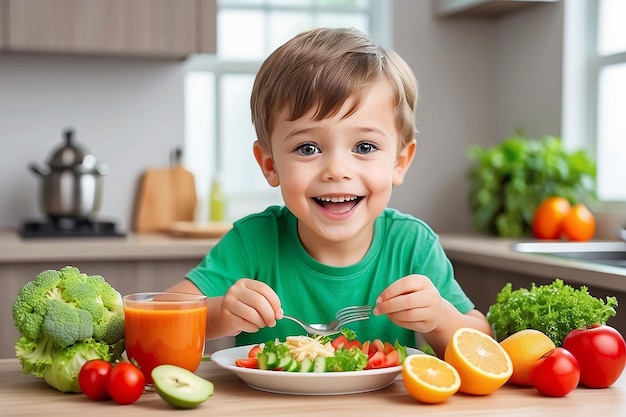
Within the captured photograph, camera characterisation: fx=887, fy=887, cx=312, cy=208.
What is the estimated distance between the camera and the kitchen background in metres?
3.50

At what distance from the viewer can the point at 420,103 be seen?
3.91 meters

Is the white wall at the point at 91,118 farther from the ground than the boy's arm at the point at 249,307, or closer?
farther from the ground

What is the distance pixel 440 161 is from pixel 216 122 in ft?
3.30

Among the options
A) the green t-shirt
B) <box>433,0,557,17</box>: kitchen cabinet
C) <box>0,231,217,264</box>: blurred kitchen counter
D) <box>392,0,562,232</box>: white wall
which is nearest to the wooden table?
the green t-shirt

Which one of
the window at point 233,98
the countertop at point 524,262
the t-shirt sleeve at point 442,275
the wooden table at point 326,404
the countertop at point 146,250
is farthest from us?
the window at point 233,98

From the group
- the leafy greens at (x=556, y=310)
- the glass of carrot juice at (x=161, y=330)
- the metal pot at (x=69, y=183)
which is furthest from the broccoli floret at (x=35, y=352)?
the metal pot at (x=69, y=183)

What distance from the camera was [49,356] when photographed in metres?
1.19

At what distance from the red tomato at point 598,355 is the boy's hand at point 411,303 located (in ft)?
0.65

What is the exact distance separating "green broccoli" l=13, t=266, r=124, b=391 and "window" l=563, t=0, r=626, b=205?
2.49 m

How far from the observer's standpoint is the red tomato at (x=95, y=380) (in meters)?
1.11

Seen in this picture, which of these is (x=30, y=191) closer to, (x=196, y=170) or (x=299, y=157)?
(x=196, y=170)

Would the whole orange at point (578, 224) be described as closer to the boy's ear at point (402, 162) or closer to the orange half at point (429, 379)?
the boy's ear at point (402, 162)

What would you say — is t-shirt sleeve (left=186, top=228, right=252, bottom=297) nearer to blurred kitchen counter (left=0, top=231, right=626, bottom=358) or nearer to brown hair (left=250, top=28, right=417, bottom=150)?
brown hair (left=250, top=28, right=417, bottom=150)

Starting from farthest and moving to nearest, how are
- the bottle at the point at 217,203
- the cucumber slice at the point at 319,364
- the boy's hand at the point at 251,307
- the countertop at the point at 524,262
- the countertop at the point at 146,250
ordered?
the bottle at the point at 217,203
the countertop at the point at 146,250
the countertop at the point at 524,262
the boy's hand at the point at 251,307
the cucumber slice at the point at 319,364
